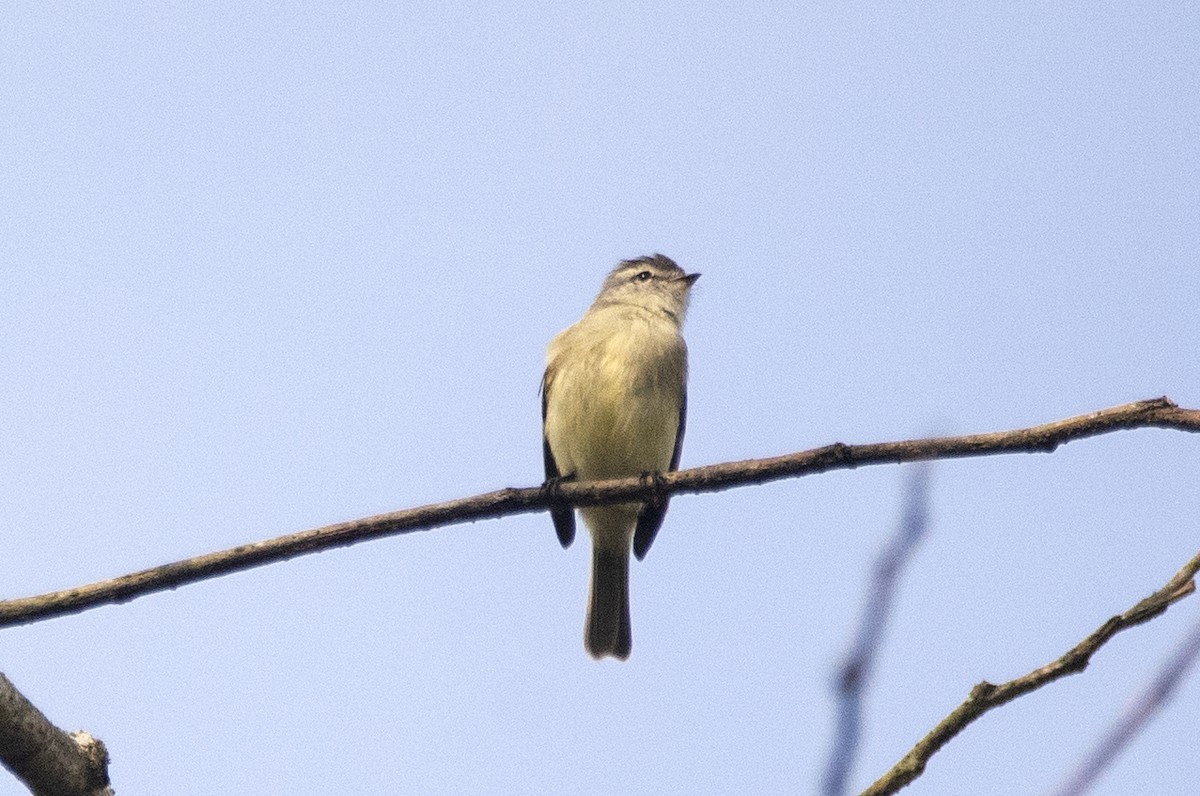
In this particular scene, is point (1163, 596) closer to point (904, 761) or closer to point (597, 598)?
point (904, 761)

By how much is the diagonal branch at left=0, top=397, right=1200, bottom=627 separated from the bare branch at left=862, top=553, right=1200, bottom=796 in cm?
127

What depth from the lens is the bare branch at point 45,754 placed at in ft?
10.9

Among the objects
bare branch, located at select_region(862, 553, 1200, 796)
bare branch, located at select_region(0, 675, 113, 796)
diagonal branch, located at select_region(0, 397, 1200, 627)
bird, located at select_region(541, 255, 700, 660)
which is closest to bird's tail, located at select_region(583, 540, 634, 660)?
bird, located at select_region(541, 255, 700, 660)

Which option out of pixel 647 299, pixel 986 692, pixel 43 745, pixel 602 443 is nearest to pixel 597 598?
pixel 602 443

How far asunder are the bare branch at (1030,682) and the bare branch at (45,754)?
2.21 metres

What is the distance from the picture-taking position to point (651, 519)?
925 cm

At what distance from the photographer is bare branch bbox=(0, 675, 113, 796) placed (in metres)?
3.33

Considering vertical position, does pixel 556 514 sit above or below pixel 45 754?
above

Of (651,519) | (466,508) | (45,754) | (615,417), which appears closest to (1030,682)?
(466,508)

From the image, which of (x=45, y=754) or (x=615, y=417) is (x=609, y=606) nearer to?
(x=615, y=417)

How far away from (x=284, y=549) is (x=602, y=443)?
481cm

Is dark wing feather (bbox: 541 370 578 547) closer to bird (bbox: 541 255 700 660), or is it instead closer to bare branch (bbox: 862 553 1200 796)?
bird (bbox: 541 255 700 660)

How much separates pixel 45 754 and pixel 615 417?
206 inches

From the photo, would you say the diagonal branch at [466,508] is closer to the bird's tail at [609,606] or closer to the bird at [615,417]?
the bird at [615,417]
